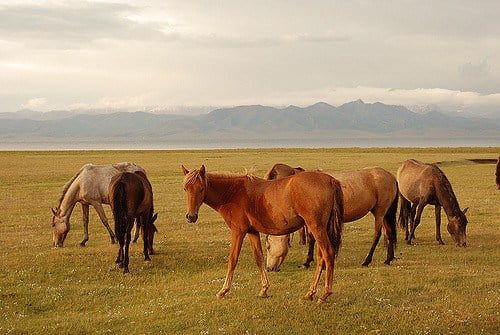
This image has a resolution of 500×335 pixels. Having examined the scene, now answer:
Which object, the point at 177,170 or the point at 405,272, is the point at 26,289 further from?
the point at 177,170

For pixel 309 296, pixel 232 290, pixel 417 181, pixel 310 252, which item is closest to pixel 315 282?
pixel 309 296

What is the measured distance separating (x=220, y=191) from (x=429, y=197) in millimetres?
10565

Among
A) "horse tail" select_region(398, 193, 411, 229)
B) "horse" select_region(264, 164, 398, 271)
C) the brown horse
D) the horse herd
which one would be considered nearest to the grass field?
"horse" select_region(264, 164, 398, 271)

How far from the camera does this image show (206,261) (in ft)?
51.5

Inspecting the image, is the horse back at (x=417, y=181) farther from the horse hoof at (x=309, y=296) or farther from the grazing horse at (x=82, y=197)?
the grazing horse at (x=82, y=197)

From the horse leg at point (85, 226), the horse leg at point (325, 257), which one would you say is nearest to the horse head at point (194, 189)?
the horse leg at point (325, 257)

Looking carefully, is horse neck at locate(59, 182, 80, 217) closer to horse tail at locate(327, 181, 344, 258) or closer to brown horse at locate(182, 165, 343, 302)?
brown horse at locate(182, 165, 343, 302)

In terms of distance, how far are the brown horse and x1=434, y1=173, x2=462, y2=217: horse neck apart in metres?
8.75

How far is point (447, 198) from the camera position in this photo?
58.5 feet

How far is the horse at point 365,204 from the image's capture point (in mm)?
14094

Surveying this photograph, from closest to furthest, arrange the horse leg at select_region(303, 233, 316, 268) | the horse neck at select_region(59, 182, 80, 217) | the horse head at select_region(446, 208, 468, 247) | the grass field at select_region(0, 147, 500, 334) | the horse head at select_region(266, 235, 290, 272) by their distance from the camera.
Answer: the grass field at select_region(0, 147, 500, 334) < the horse head at select_region(266, 235, 290, 272) < the horse leg at select_region(303, 233, 316, 268) < the horse head at select_region(446, 208, 468, 247) < the horse neck at select_region(59, 182, 80, 217)

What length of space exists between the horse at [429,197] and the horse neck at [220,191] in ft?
32.3

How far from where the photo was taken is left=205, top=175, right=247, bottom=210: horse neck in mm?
10852

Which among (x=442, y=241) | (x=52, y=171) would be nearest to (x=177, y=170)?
(x=52, y=171)
